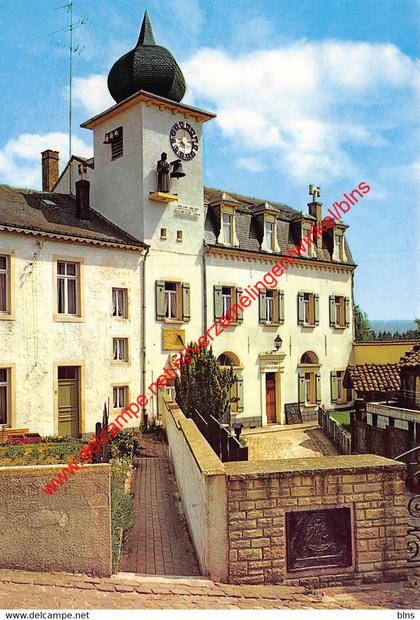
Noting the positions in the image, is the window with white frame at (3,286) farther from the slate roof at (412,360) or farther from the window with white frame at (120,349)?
the slate roof at (412,360)

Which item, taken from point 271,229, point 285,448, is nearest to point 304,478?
point 285,448

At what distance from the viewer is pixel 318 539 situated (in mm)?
6574

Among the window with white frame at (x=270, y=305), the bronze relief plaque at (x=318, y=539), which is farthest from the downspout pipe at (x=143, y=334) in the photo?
the bronze relief plaque at (x=318, y=539)

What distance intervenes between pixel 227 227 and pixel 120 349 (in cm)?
753

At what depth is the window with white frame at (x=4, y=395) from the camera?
59.1 feet

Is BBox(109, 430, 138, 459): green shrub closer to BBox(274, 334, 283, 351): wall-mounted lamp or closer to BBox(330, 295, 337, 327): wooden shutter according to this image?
BBox(274, 334, 283, 351): wall-mounted lamp

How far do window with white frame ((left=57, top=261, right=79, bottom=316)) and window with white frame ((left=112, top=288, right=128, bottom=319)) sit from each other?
1.55 metres

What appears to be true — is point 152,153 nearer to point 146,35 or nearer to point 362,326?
point 146,35

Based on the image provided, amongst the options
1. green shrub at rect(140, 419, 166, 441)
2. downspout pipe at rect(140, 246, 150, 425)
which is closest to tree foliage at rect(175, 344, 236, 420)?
green shrub at rect(140, 419, 166, 441)

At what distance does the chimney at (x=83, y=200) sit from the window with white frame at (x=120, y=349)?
4789 millimetres

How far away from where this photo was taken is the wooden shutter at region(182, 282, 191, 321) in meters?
23.0

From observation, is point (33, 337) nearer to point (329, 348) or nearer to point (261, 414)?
point (261, 414)

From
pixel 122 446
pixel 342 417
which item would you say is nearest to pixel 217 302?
pixel 342 417

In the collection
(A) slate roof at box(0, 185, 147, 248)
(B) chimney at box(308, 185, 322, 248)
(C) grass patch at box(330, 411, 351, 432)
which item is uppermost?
(B) chimney at box(308, 185, 322, 248)
